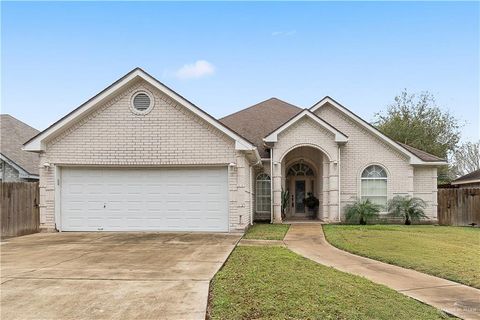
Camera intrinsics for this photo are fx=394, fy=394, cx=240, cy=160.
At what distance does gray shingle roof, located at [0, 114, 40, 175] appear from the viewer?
20.5m

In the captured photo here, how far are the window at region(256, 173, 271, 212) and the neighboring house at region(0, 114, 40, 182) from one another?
11.5 meters

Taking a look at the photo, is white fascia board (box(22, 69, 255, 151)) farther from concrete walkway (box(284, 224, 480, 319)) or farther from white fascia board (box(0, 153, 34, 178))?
white fascia board (box(0, 153, 34, 178))

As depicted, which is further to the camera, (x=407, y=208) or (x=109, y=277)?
(x=407, y=208)

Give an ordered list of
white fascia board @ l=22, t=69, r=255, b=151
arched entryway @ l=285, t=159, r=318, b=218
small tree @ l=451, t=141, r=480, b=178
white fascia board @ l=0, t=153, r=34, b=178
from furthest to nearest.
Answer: small tree @ l=451, t=141, r=480, b=178 < arched entryway @ l=285, t=159, r=318, b=218 < white fascia board @ l=0, t=153, r=34, b=178 < white fascia board @ l=22, t=69, r=255, b=151

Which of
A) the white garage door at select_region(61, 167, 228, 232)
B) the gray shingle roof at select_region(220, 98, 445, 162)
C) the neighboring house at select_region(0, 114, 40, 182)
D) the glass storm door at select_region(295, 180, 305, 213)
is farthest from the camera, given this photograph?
the glass storm door at select_region(295, 180, 305, 213)

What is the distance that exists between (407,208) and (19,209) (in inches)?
649

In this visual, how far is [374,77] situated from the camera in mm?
21828

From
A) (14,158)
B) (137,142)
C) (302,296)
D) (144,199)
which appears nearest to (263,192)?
(144,199)

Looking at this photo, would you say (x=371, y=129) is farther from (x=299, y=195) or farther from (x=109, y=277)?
(x=109, y=277)

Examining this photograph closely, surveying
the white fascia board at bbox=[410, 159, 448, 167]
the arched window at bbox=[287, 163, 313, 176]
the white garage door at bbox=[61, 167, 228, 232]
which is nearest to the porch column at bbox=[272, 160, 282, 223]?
the arched window at bbox=[287, 163, 313, 176]

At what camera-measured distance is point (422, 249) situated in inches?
424

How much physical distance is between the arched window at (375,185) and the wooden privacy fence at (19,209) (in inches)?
572

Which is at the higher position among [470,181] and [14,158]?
[14,158]

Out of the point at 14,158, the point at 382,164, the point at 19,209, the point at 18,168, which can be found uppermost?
the point at 14,158
